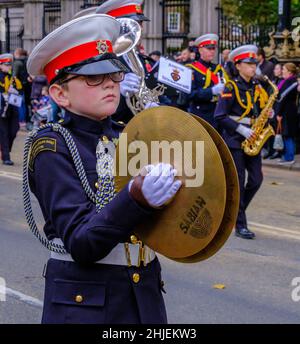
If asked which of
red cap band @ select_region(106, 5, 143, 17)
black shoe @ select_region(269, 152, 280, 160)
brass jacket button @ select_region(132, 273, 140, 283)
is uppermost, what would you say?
red cap band @ select_region(106, 5, 143, 17)

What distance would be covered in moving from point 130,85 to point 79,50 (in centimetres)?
374

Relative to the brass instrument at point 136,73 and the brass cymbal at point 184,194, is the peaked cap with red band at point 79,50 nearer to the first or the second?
the brass cymbal at point 184,194

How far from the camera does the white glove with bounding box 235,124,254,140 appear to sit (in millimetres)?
8586

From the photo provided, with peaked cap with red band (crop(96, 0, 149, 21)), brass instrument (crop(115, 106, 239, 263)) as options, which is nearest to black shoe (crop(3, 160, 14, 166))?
peaked cap with red band (crop(96, 0, 149, 21))

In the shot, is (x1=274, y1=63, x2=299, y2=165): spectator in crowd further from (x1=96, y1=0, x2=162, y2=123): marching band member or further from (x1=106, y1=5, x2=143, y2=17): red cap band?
(x1=106, y1=5, x2=143, y2=17): red cap band

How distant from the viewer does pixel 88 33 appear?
3068mm

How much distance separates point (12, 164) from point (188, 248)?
1184 centimetres

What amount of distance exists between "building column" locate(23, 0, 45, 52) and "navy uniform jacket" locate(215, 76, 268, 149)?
20.4 metres

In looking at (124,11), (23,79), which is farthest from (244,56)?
(23,79)

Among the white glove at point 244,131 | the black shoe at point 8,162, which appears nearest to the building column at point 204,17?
the black shoe at point 8,162

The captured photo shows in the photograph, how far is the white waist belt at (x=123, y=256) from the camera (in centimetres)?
302

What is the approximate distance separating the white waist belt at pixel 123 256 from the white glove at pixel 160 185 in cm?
42
